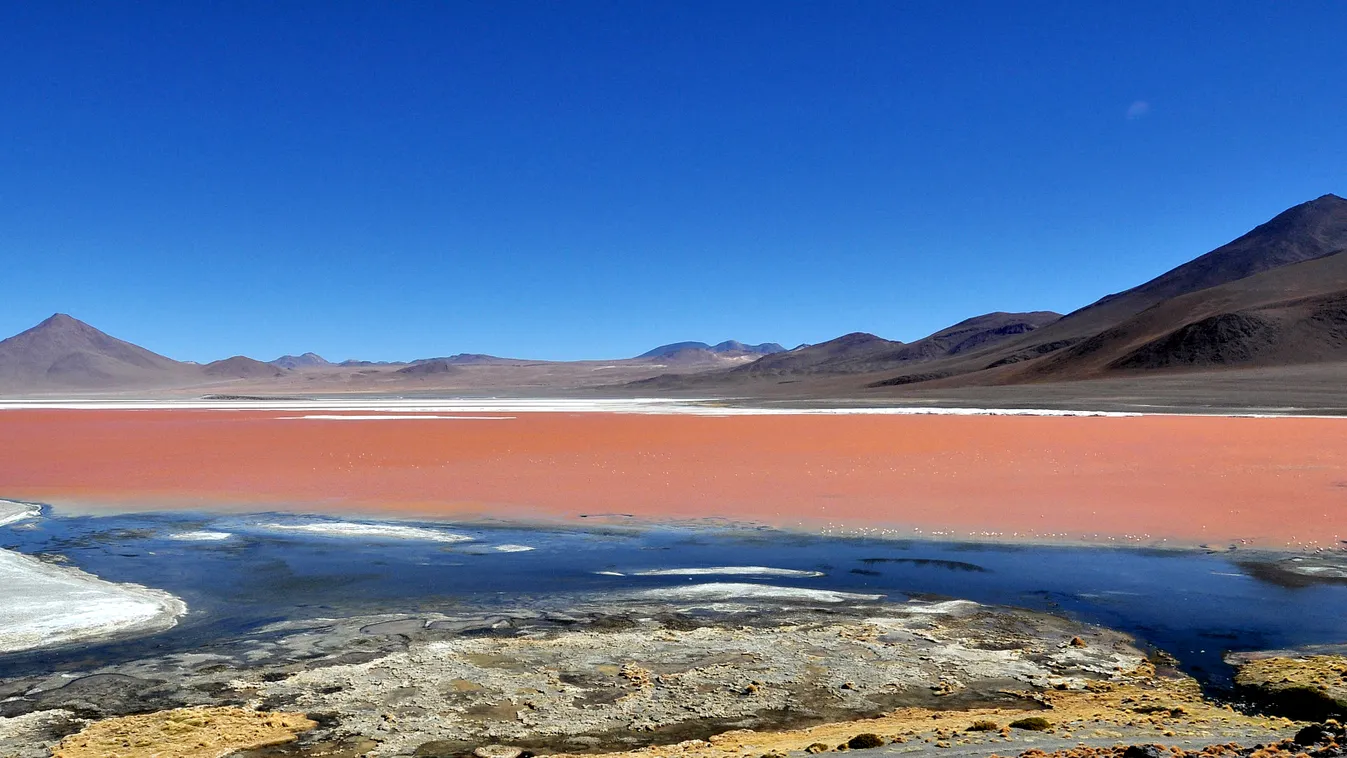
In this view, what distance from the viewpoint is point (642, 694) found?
18.1 feet

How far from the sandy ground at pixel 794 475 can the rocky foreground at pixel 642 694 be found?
5081 millimetres

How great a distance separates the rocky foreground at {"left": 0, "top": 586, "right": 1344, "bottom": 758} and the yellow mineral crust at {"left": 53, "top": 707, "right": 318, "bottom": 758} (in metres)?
0.01

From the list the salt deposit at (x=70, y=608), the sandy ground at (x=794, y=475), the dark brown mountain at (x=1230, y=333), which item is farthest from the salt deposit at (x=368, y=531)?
the dark brown mountain at (x=1230, y=333)

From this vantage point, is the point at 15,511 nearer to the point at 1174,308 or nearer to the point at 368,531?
the point at 368,531

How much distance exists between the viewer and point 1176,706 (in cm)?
525

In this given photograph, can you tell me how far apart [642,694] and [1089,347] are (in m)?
91.3

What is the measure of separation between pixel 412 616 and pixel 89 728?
8.67ft

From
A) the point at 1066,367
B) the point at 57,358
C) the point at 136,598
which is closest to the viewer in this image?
the point at 136,598

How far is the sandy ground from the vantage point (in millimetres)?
12289

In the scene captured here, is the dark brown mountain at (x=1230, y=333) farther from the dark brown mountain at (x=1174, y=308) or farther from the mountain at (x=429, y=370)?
the mountain at (x=429, y=370)

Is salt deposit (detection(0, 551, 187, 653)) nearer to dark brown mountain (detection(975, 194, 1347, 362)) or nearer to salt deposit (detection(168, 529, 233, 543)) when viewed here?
salt deposit (detection(168, 529, 233, 543))

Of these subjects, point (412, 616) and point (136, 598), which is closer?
point (412, 616)

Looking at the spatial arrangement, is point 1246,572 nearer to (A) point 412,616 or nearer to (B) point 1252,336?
(A) point 412,616

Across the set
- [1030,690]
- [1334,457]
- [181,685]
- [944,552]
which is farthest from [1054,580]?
[1334,457]
